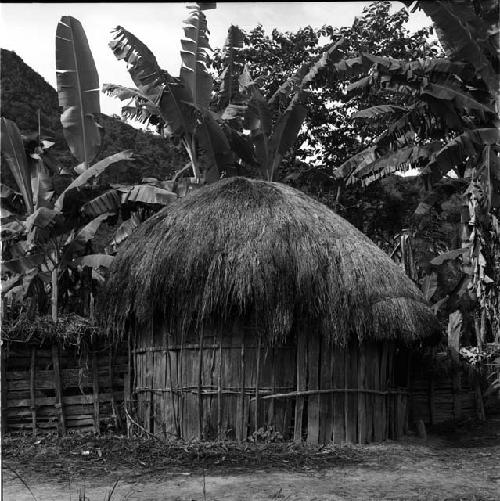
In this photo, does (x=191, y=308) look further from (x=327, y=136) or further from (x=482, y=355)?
(x=327, y=136)

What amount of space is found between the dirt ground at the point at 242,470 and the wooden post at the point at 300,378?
1.11ft

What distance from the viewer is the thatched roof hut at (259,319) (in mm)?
8305

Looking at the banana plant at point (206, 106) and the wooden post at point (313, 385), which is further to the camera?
the banana plant at point (206, 106)

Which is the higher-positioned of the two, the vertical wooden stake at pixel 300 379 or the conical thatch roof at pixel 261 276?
the conical thatch roof at pixel 261 276

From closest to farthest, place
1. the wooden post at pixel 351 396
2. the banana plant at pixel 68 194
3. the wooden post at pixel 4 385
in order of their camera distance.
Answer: the wooden post at pixel 351 396, the wooden post at pixel 4 385, the banana plant at pixel 68 194

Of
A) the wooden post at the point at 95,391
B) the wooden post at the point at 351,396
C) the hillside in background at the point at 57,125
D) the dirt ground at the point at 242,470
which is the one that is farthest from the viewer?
the hillside in background at the point at 57,125

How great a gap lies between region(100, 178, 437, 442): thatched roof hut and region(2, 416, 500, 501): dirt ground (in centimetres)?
53

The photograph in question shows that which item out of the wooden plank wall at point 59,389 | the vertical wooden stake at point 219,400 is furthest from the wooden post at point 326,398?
the wooden plank wall at point 59,389

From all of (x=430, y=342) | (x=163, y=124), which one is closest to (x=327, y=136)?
(x=163, y=124)

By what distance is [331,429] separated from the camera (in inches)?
339

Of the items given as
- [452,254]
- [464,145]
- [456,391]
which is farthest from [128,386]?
[464,145]

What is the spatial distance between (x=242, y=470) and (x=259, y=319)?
199 cm

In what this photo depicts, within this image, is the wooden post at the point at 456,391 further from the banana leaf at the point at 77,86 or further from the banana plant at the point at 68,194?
the banana leaf at the point at 77,86

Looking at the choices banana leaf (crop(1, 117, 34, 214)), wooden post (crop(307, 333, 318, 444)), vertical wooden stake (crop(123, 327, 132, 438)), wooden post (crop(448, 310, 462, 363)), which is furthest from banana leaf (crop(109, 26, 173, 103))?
wooden post (crop(448, 310, 462, 363))
